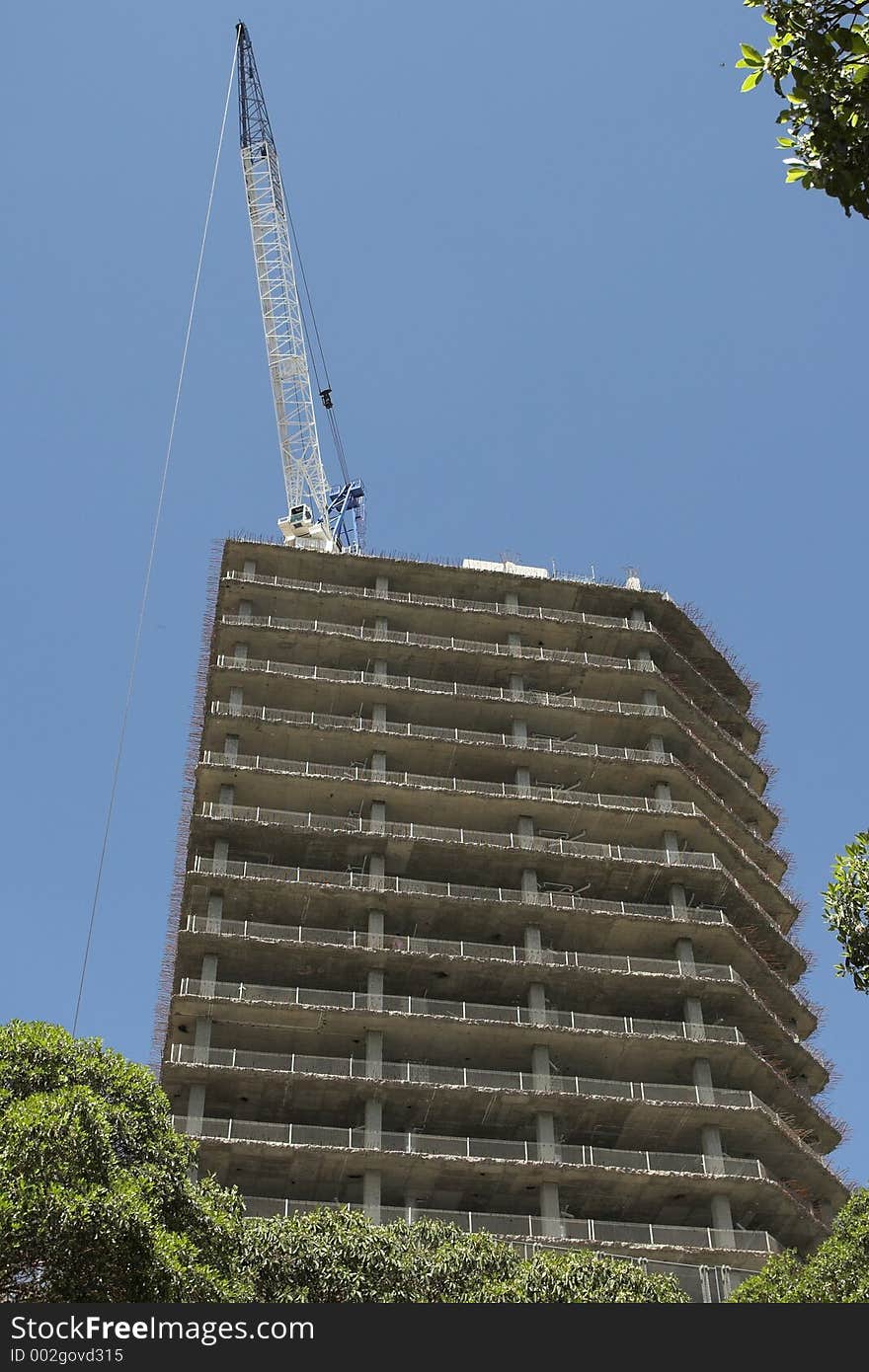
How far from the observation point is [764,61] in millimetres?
15625

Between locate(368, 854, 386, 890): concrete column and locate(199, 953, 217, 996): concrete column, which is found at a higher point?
locate(368, 854, 386, 890): concrete column

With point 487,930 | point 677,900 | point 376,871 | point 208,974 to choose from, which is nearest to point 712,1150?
point 677,900

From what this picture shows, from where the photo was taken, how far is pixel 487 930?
57938mm

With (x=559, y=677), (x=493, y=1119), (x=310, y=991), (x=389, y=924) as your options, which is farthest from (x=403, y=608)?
(x=493, y=1119)

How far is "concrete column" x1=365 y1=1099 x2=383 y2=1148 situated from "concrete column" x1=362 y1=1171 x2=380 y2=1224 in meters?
1.00

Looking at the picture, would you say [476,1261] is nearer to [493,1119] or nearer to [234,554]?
[493,1119]

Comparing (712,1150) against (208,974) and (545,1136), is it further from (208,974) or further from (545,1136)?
(208,974)

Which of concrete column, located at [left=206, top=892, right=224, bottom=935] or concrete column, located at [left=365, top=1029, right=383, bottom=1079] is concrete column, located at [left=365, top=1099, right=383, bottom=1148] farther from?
concrete column, located at [left=206, top=892, right=224, bottom=935]

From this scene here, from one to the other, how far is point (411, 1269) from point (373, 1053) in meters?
15.3

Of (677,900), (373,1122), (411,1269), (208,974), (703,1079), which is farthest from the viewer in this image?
(677,900)

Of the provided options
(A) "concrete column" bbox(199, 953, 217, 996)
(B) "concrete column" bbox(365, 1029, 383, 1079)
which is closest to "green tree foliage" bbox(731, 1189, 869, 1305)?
(B) "concrete column" bbox(365, 1029, 383, 1079)

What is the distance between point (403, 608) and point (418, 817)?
10.4 meters

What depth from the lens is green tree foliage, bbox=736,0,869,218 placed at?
1524 cm

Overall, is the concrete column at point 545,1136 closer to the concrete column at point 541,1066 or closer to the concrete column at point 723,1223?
the concrete column at point 541,1066
